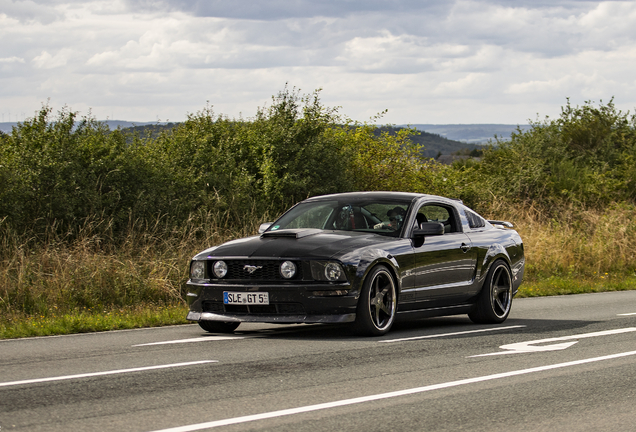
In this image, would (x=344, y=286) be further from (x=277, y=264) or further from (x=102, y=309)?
(x=102, y=309)

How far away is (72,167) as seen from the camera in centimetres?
1817

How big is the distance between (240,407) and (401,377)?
175 cm

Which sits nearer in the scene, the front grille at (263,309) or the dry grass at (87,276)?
the front grille at (263,309)

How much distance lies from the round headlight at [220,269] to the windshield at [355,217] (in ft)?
4.37

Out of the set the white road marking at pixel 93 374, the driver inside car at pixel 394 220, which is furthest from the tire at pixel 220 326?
the white road marking at pixel 93 374

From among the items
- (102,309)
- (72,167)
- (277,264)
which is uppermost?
(72,167)

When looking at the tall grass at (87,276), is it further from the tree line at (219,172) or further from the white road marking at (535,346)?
the white road marking at (535,346)

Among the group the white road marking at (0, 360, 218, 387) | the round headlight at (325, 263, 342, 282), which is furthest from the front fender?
the white road marking at (0, 360, 218, 387)

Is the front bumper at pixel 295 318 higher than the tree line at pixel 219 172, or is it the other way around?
the tree line at pixel 219 172

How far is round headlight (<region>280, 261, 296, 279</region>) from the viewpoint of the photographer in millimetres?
9172

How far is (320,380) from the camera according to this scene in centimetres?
694

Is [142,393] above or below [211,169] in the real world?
below

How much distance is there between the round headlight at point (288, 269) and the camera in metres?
9.17

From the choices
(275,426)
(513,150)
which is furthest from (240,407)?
(513,150)
